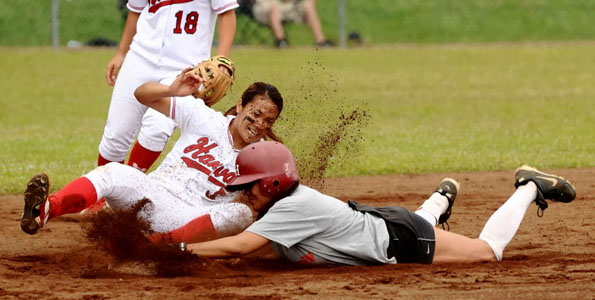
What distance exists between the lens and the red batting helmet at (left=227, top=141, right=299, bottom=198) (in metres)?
4.59

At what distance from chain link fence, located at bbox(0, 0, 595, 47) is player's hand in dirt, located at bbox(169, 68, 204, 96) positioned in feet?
44.9

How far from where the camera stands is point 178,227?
16.6 feet

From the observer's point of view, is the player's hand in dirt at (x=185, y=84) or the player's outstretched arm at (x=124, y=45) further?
the player's outstretched arm at (x=124, y=45)

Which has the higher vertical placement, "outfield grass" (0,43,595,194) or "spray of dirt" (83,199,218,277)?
"outfield grass" (0,43,595,194)

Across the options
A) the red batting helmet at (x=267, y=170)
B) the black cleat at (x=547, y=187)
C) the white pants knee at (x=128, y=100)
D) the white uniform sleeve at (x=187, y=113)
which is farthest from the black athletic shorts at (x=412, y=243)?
the white pants knee at (x=128, y=100)

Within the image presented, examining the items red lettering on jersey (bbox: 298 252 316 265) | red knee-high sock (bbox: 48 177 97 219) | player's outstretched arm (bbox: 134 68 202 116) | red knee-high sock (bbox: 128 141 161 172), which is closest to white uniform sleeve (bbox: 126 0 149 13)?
red knee-high sock (bbox: 128 141 161 172)

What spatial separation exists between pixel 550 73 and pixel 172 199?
13036mm

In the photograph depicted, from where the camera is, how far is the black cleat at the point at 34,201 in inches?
182

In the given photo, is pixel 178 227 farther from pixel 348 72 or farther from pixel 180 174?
pixel 348 72

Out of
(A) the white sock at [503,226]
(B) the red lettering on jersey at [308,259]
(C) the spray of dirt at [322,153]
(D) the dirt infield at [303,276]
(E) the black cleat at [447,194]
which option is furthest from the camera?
(C) the spray of dirt at [322,153]

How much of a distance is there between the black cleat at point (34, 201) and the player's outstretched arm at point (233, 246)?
2.49 ft

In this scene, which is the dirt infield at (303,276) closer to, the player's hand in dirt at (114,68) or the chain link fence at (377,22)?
the player's hand in dirt at (114,68)

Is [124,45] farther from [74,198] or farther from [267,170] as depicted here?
[267,170]

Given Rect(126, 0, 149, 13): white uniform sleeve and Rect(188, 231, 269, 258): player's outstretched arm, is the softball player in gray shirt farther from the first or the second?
Rect(126, 0, 149, 13): white uniform sleeve
